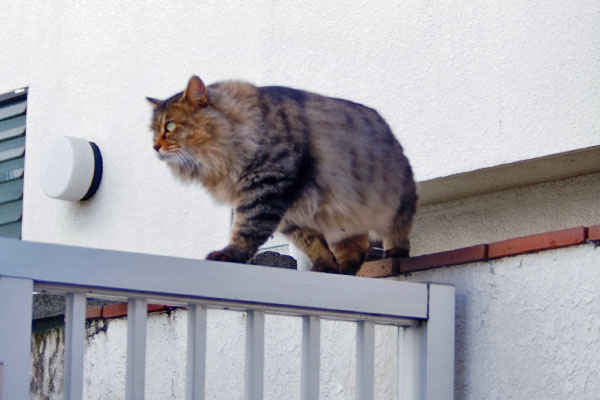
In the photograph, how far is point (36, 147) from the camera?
5.68m

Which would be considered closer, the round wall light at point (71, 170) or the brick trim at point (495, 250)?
the brick trim at point (495, 250)

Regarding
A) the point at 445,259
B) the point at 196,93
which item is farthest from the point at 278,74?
the point at 445,259

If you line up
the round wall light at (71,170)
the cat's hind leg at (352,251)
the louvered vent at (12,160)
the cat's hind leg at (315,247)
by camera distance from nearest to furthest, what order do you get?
1. the cat's hind leg at (315,247)
2. the cat's hind leg at (352,251)
3. the round wall light at (71,170)
4. the louvered vent at (12,160)

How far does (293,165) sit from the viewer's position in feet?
9.87

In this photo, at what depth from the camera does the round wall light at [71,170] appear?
5062mm

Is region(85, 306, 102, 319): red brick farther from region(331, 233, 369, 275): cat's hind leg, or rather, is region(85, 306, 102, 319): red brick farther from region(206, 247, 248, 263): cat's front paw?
region(206, 247, 248, 263): cat's front paw

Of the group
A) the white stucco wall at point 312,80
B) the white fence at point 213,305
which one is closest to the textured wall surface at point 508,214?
the white stucco wall at point 312,80

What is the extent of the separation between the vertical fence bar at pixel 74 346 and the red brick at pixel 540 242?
1.20 m

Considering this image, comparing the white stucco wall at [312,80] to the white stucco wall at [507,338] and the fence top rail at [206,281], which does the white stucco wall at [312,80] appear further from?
the fence top rail at [206,281]

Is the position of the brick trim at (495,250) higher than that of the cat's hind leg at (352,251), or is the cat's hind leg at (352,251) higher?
the cat's hind leg at (352,251)

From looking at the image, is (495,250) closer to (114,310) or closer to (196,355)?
(196,355)

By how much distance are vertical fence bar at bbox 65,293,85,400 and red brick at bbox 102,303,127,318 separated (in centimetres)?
187

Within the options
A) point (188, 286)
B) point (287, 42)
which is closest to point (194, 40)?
point (287, 42)

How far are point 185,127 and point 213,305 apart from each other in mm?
1043
